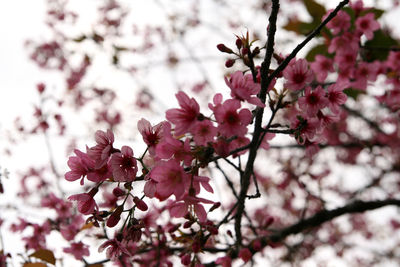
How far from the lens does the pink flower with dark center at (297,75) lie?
63.9 inches

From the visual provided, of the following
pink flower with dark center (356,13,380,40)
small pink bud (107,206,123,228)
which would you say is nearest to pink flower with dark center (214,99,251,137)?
small pink bud (107,206,123,228)

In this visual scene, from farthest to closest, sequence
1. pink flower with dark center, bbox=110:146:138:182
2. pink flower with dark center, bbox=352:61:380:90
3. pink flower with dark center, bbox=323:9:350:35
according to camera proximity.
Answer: pink flower with dark center, bbox=352:61:380:90
pink flower with dark center, bbox=323:9:350:35
pink flower with dark center, bbox=110:146:138:182

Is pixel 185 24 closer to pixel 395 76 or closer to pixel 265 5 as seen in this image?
pixel 265 5

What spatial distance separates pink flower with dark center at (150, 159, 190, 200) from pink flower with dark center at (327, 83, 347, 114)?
1.01 meters

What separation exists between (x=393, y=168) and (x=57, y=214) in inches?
233

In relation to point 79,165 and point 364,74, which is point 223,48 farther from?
point 364,74

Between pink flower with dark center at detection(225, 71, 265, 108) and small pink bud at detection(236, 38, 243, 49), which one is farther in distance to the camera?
small pink bud at detection(236, 38, 243, 49)

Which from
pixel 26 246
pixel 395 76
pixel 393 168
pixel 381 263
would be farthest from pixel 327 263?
pixel 26 246

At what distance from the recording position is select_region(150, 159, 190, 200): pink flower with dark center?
119cm

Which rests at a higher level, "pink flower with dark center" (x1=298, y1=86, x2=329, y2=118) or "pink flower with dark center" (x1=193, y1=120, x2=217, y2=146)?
"pink flower with dark center" (x1=298, y1=86, x2=329, y2=118)

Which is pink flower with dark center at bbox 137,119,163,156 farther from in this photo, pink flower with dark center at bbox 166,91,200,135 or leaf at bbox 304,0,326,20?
leaf at bbox 304,0,326,20

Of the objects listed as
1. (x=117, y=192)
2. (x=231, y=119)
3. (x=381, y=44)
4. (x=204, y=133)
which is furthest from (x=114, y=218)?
(x=381, y=44)

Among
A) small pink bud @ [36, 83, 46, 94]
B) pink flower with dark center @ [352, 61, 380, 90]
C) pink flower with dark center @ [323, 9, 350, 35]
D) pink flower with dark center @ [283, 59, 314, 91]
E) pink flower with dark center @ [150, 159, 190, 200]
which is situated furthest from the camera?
small pink bud @ [36, 83, 46, 94]

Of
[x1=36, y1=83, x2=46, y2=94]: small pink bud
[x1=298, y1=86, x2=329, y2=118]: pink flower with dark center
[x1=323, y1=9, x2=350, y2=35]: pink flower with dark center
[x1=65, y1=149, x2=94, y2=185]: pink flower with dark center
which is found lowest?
[x1=65, y1=149, x2=94, y2=185]: pink flower with dark center
